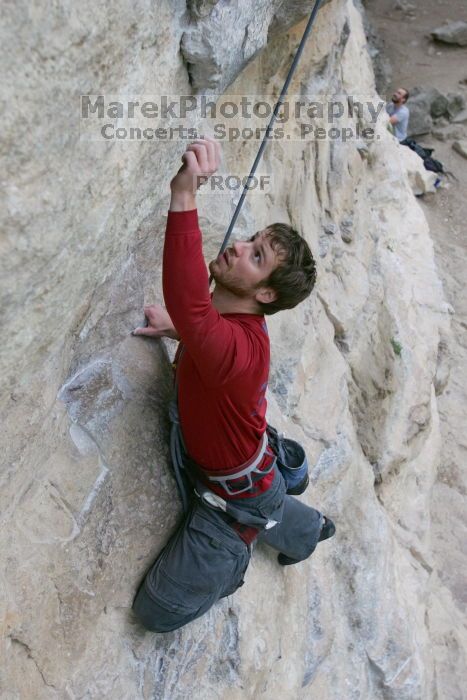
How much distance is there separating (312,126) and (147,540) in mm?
3184

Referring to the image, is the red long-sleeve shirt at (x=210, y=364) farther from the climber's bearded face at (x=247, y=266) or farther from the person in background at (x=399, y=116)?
the person in background at (x=399, y=116)

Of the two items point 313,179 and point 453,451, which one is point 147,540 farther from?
point 453,451

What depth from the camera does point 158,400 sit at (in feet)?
8.39

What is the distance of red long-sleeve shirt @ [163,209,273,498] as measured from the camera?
68.0 inches

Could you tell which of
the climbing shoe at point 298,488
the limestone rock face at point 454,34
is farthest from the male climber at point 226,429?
the limestone rock face at point 454,34

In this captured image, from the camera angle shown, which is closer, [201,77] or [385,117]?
[201,77]

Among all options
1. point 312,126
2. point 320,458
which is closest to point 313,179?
point 312,126

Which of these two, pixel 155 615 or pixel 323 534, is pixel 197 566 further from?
pixel 323 534

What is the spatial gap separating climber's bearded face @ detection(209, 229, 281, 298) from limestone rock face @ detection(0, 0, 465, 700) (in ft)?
1.10

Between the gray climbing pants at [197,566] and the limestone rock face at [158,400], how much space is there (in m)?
0.08

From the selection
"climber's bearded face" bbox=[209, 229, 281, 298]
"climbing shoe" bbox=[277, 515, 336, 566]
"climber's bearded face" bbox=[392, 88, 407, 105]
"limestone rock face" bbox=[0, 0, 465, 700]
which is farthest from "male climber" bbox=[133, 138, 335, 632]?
"climber's bearded face" bbox=[392, 88, 407, 105]

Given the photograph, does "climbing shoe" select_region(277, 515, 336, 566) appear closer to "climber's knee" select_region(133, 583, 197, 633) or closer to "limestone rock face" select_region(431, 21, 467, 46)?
"climber's knee" select_region(133, 583, 197, 633)

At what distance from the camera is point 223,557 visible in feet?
7.70

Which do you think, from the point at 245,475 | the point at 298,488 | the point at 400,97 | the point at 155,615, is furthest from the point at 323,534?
the point at 400,97
